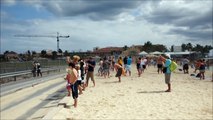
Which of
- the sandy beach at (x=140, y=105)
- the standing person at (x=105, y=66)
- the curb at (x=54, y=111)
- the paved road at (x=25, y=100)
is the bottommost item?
the paved road at (x=25, y=100)

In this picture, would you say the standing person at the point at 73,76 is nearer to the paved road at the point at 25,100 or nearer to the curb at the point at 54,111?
the curb at the point at 54,111

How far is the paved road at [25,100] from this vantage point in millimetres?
14430

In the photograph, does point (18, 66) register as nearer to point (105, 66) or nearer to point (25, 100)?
point (105, 66)

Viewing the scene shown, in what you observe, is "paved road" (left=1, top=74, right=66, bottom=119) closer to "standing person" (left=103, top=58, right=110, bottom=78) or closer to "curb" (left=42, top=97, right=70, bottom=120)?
"curb" (left=42, top=97, right=70, bottom=120)

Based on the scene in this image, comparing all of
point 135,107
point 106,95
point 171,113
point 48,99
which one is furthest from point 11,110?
point 171,113

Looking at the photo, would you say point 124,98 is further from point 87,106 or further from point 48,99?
point 48,99

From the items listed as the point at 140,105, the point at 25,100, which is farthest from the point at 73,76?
the point at 25,100

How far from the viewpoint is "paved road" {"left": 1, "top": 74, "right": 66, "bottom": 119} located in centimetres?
1443

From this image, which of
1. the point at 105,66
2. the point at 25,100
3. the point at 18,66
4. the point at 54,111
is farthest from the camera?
the point at 18,66

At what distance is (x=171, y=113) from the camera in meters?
12.2

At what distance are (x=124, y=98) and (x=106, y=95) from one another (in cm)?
110

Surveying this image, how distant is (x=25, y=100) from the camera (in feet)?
58.9

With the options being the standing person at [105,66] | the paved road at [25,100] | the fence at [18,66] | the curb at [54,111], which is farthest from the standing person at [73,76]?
the standing person at [105,66]

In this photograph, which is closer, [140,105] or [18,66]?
[140,105]
